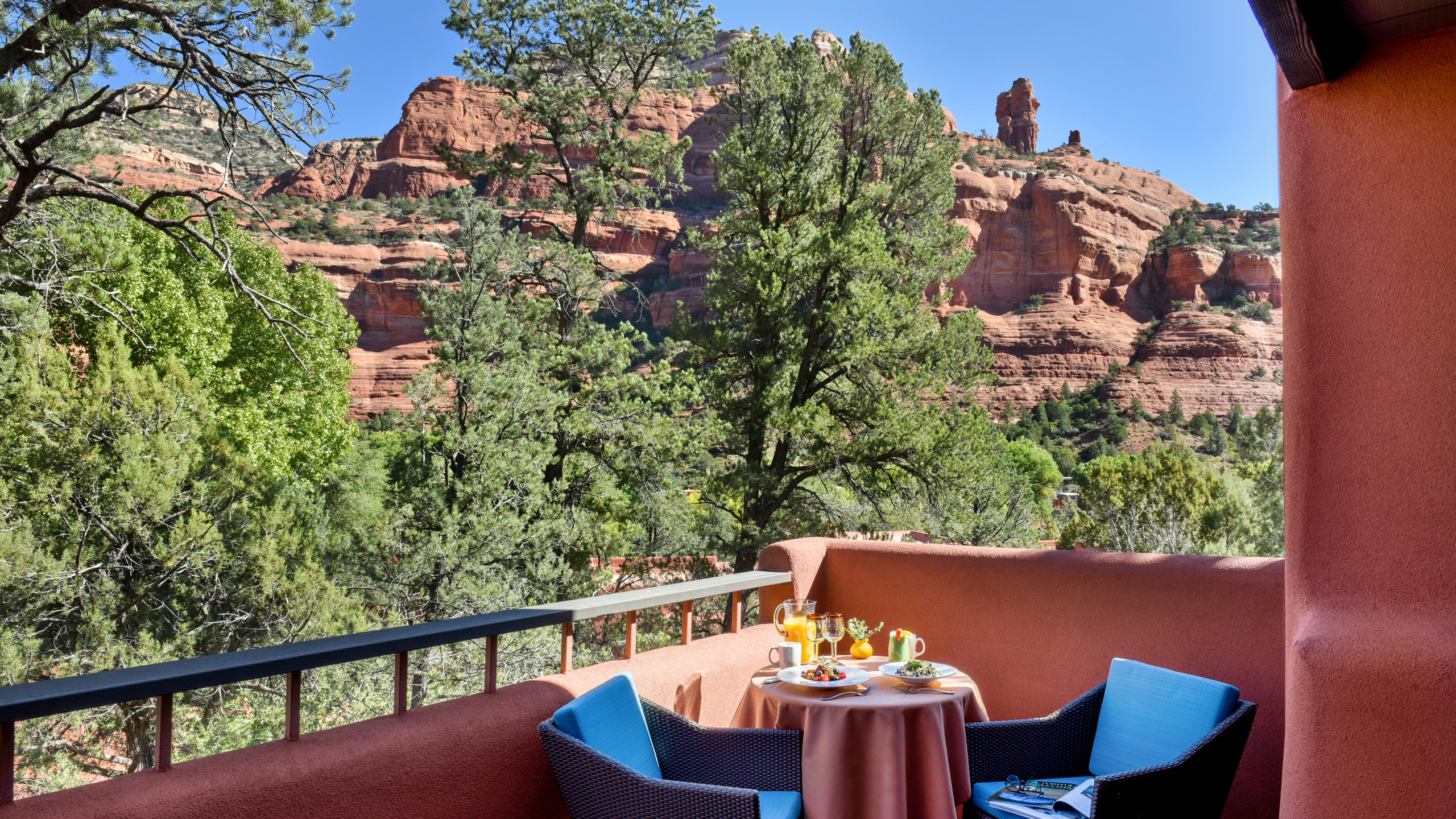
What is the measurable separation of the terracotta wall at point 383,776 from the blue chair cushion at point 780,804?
0.54 metres

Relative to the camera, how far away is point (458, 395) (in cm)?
1095

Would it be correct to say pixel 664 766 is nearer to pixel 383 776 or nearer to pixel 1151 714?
pixel 383 776

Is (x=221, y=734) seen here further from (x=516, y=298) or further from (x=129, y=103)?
(x=129, y=103)

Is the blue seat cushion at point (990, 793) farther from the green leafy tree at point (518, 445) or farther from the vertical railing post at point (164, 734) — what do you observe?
the green leafy tree at point (518, 445)

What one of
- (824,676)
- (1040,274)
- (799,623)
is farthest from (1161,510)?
(1040,274)

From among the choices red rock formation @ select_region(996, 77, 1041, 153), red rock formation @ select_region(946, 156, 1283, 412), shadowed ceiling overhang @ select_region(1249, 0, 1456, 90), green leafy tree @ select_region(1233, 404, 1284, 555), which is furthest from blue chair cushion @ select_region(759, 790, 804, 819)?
red rock formation @ select_region(996, 77, 1041, 153)

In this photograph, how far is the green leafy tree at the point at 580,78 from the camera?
10.5 meters

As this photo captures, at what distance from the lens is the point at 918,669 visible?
2.47 m

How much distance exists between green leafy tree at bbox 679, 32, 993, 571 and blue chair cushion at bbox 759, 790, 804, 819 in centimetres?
766

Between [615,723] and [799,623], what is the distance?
0.87 m

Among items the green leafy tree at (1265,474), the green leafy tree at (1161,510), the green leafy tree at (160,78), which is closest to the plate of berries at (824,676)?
the green leafy tree at (160,78)

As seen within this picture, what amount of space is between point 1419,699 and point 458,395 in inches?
423

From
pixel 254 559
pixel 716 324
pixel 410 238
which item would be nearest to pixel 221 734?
pixel 254 559

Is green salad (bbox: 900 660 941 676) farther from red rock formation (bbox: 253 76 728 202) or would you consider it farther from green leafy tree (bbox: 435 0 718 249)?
red rock formation (bbox: 253 76 728 202)
